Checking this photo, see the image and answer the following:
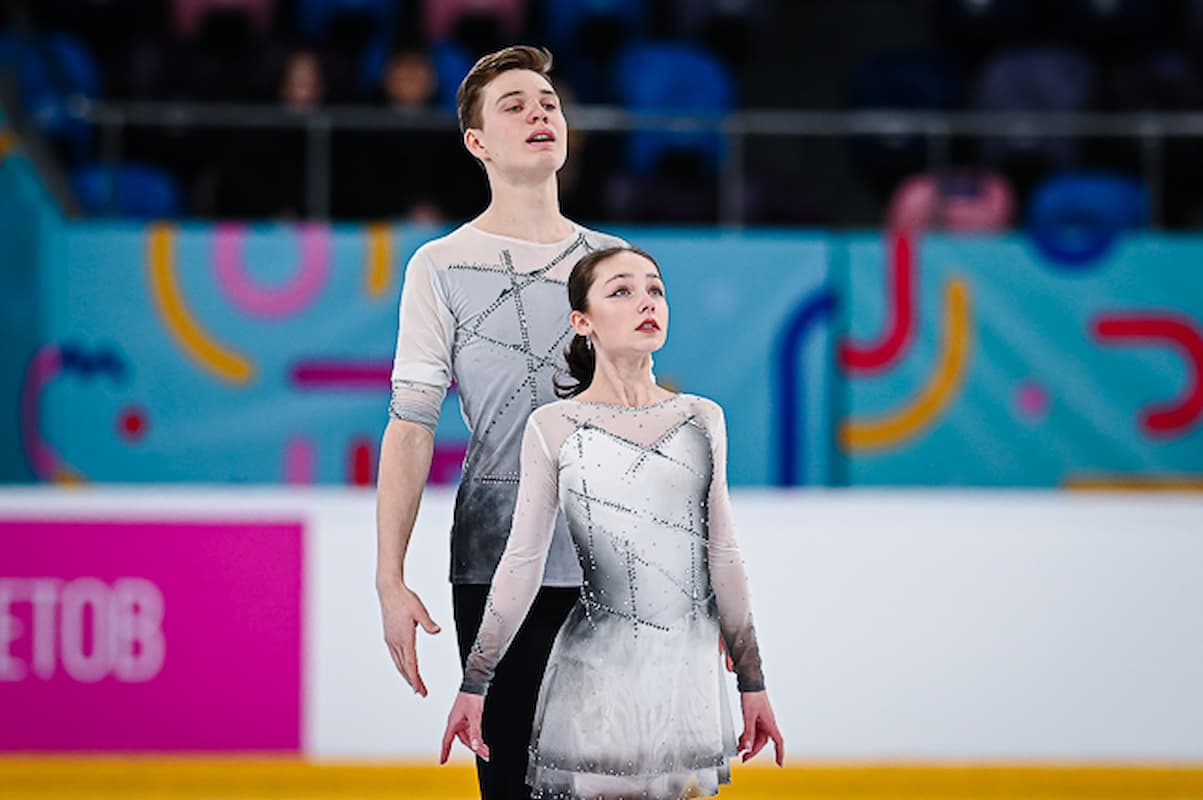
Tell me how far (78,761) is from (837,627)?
1873mm

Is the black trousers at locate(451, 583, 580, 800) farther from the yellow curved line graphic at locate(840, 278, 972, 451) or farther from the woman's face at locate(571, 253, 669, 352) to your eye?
the yellow curved line graphic at locate(840, 278, 972, 451)

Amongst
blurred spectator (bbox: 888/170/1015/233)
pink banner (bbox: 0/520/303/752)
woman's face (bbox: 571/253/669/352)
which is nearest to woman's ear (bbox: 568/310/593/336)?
woman's face (bbox: 571/253/669/352)

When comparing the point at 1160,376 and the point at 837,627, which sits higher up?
the point at 1160,376

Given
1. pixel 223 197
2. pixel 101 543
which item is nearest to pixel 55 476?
pixel 223 197

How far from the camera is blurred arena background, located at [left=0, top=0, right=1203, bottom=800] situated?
4473 mm

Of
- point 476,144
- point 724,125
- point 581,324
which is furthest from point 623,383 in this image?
point 724,125

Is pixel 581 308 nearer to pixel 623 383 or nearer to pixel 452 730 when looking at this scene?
pixel 623 383

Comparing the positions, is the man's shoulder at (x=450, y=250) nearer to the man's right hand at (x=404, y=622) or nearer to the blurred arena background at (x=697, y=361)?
the man's right hand at (x=404, y=622)

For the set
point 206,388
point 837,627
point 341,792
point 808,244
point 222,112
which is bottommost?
point 341,792

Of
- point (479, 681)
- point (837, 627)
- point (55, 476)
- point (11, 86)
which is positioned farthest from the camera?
point (11, 86)

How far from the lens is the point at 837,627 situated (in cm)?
447

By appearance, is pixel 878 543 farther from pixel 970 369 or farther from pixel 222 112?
pixel 222 112

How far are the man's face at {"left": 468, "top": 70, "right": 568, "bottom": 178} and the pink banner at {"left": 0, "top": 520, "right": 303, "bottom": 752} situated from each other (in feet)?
7.94

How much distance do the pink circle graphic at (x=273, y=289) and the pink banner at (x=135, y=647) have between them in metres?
2.17
